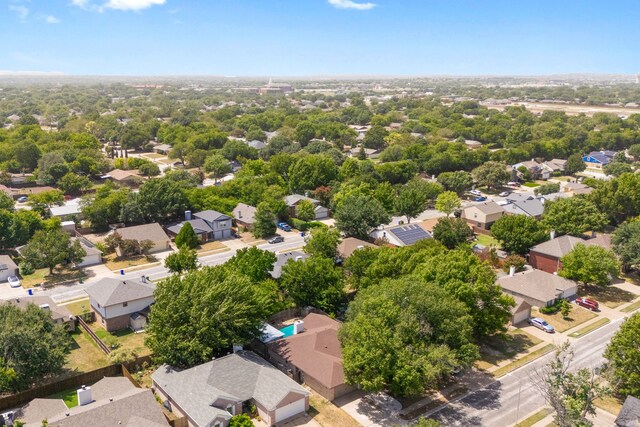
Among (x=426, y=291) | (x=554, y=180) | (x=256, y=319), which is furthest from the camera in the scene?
(x=554, y=180)

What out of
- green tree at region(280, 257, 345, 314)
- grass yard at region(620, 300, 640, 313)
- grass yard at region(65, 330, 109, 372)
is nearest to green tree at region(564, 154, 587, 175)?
grass yard at region(620, 300, 640, 313)

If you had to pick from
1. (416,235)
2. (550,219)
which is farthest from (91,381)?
(550,219)

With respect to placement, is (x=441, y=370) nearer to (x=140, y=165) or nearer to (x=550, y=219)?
(x=550, y=219)

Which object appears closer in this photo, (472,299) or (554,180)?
(472,299)

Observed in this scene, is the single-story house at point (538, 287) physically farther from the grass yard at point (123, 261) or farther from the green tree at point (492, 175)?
the green tree at point (492, 175)

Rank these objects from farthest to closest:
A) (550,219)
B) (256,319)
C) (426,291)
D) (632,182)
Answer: (632,182)
(550,219)
(256,319)
(426,291)

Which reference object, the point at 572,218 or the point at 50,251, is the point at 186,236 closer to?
the point at 50,251

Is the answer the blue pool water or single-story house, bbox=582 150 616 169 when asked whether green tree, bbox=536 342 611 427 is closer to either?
the blue pool water

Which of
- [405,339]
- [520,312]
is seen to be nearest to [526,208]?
[520,312]
